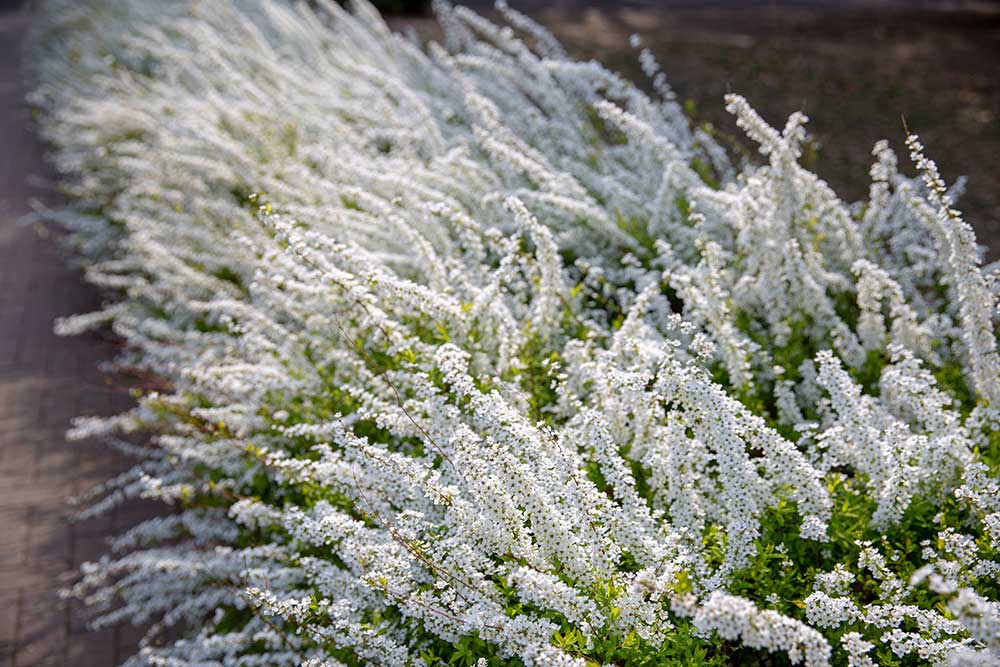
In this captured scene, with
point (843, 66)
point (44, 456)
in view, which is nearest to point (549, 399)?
point (44, 456)

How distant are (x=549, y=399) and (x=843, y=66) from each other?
737 centimetres

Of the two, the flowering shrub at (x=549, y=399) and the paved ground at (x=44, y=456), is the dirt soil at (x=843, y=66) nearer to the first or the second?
the flowering shrub at (x=549, y=399)

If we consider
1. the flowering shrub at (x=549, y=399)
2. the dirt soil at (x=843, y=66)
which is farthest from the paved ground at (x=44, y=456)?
the dirt soil at (x=843, y=66)

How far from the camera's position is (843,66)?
29.8 ft

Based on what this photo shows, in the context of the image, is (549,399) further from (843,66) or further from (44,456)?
(843,66)

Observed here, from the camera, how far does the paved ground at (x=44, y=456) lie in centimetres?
409

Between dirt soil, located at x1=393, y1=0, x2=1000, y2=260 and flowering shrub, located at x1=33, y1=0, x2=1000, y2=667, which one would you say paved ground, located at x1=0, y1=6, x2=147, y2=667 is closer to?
flowering shrub, located at x1=33, y1=0, x2=1000, y2=667

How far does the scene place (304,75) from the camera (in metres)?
6.70

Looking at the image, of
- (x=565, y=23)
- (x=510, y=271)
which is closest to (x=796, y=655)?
(x=510, y=271)

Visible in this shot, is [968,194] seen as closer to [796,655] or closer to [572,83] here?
[572,83]

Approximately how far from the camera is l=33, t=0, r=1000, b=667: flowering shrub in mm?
2391

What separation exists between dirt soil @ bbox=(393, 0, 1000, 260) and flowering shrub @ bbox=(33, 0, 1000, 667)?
281cm

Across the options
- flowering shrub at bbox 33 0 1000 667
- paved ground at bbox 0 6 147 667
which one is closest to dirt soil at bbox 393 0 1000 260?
flowering shrub at bbox 33 0 1000 667

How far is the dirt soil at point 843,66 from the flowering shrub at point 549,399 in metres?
2.81
